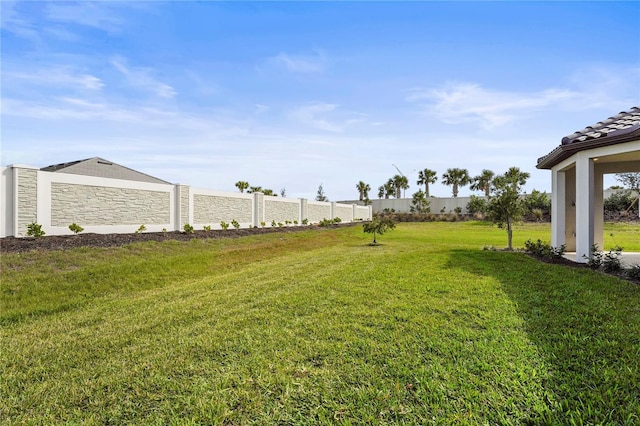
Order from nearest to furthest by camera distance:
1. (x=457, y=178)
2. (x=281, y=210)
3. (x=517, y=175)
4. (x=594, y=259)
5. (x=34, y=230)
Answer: (x=594, y=259), (x=34, y=230), (x=281, y=210), (x=517, y=175), (x=457, y=178)

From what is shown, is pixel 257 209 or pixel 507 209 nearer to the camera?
pixel 507 209

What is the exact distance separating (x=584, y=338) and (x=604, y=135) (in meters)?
5.48

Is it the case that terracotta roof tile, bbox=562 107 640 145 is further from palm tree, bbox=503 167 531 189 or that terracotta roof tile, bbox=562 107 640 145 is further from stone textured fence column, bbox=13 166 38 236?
palm tree, bbox=503 167 531 189

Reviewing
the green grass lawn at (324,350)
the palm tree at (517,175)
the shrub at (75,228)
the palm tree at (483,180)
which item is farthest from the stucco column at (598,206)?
the palm tree at (483,180)

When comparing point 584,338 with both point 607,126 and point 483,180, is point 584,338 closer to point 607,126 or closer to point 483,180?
point 607,126

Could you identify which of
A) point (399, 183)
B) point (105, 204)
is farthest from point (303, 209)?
point (399, 183)

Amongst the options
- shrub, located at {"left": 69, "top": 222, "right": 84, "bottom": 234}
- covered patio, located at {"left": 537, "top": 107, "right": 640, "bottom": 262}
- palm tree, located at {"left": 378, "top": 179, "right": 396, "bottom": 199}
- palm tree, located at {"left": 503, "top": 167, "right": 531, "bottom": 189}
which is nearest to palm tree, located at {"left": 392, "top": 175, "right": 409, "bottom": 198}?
palm tree, located at {"left": 378, "top": 179, "right": 396, "bottom": 199}

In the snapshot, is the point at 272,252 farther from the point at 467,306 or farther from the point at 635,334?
the point at 635,334

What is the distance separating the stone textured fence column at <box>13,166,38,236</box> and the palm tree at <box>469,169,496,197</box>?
50.7 m

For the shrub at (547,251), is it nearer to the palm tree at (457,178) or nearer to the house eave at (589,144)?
the house eave at (589,144)

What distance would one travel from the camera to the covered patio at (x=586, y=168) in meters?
6.91

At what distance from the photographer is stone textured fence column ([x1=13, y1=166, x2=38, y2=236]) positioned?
9391 millimetres

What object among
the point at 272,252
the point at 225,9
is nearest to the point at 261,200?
the point at 272,252

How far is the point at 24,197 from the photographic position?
9.61m
